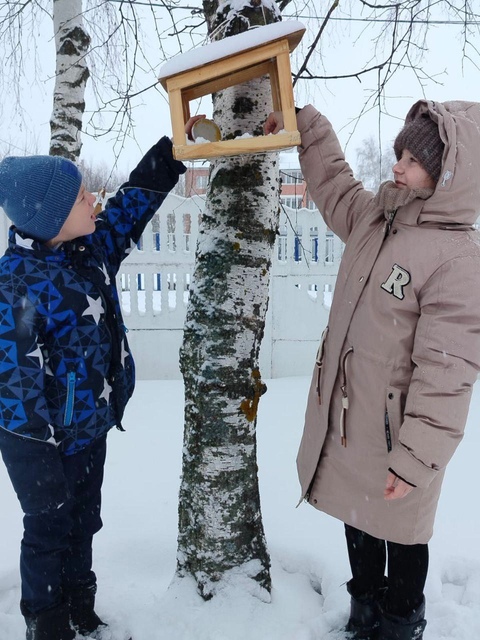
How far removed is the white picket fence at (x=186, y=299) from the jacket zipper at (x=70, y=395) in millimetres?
3597

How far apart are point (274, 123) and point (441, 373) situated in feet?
2.84

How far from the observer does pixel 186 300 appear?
17.0 ft

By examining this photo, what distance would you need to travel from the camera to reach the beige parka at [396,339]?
1297mm

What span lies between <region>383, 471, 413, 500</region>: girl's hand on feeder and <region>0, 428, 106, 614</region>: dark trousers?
0.90m

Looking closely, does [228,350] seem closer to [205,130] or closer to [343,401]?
[343,401]

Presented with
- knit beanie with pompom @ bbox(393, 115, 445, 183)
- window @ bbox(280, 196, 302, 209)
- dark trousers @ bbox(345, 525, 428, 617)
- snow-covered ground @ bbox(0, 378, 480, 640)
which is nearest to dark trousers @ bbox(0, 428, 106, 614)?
snow-covered ground @ bbox(0, 378, 480, 640)

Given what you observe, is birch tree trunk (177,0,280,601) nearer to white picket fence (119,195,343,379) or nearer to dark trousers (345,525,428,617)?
dark trousers (345,525,428,617)

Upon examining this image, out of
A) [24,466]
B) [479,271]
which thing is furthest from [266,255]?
[24,466]

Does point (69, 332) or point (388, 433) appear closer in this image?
point (388, 433)

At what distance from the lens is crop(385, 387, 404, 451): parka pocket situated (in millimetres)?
1387

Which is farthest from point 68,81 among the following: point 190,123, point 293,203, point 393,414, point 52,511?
point 393,414

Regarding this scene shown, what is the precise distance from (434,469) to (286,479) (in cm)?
181

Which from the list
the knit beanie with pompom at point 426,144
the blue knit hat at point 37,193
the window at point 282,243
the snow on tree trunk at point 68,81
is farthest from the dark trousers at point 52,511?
the window at point 282,243

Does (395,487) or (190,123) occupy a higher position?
(190,123)
